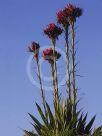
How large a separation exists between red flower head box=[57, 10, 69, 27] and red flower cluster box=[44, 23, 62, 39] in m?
0.23

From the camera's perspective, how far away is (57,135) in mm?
19406

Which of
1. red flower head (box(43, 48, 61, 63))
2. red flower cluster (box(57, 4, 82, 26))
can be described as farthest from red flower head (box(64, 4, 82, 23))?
red flower head (box(43, 48, 61, 63))

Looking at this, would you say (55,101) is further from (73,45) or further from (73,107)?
(73,45)

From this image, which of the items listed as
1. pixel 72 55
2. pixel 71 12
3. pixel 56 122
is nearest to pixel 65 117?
pixel 56 122

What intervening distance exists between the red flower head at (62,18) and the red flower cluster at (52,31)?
0.75 ft

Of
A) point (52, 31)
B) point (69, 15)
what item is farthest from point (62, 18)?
point (52, 31)

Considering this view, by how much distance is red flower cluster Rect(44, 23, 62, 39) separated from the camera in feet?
65.4

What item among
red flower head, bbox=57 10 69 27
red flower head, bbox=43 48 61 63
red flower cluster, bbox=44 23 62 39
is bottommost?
red flower head, bbox=43 48 61 63

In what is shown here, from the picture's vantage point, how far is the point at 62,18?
19969 mm

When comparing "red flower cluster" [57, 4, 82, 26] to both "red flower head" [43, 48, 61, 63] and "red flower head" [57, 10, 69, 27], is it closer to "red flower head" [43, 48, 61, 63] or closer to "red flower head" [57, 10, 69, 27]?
"red flower head" [57, 10, 69, 27]

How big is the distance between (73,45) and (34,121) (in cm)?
295

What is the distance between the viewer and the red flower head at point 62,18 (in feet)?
65.6

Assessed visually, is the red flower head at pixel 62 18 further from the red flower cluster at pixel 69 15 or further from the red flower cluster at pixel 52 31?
the red flower cluster at pixel 52 31

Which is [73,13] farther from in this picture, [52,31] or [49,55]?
[49,55]
